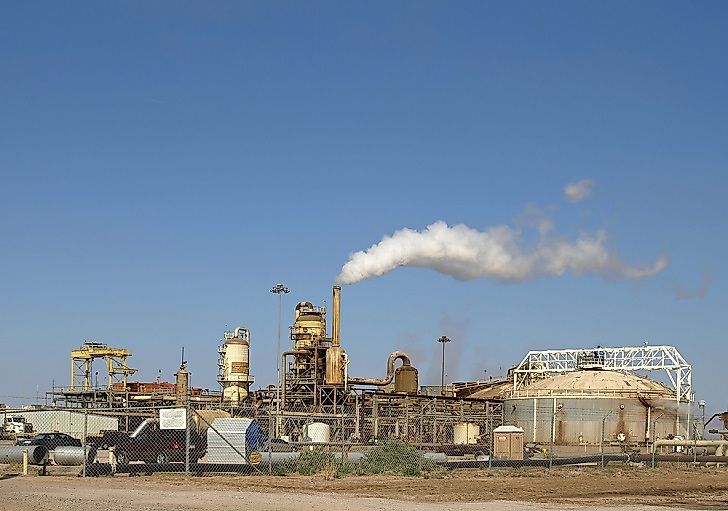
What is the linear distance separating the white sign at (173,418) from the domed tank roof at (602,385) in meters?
55.0

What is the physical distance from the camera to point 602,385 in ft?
262

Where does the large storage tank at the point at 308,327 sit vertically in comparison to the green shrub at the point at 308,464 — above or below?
above

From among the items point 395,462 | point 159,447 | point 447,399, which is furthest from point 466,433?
point 395,462

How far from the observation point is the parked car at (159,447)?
118 feet

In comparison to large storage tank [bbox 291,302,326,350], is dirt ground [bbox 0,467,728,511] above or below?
below

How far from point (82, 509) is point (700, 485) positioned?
20.6 meters

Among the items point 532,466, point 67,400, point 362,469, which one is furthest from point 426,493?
point 67,400

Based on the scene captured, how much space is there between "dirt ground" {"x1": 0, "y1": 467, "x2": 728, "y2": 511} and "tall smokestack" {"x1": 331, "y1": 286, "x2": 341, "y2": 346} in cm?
4808

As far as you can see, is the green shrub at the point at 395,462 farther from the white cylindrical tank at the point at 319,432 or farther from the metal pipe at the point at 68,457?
the white cylindrical tank at the point at 319,432

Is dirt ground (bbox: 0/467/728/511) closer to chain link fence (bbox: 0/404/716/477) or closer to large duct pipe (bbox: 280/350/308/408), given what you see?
chain link fence (bbox: 0/404/716/477)

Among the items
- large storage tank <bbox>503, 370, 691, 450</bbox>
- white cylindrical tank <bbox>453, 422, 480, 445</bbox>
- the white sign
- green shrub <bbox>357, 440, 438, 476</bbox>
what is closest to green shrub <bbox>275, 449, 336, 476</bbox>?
green shrub <bbox>357, 440, 438, 476</bbox>

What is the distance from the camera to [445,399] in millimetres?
80625

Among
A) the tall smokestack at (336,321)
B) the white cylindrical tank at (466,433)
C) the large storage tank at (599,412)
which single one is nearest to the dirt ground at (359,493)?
the large storage tank at (599,412)

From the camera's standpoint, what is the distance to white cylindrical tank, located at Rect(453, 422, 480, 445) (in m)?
76.0
